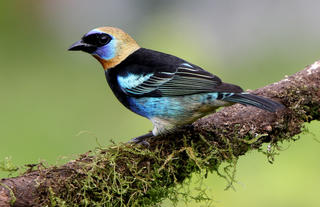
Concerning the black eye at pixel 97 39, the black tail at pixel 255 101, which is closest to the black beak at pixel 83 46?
the black eye at pixel 97 39

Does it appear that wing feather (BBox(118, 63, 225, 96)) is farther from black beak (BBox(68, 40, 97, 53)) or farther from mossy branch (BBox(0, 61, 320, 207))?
black beak (BBox(68, 40, 97, 53))

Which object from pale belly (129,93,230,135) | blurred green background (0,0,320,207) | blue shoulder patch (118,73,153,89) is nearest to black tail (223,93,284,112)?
pale belly (129,93,230,135)

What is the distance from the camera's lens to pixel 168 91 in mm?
4352

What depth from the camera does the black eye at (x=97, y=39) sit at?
4.84 m

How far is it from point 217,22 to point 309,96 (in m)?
7.88

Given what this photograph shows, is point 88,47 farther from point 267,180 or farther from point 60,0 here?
point 60,0

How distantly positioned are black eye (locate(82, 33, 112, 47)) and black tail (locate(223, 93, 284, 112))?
54.0 inches

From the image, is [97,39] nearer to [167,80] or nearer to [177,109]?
[167,80]

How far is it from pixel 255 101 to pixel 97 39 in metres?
1.64

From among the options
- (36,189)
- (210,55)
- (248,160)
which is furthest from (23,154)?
(210,55)

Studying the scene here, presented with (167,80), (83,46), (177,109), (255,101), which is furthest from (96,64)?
(255,101)

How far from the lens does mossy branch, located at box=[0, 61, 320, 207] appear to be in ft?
11.2

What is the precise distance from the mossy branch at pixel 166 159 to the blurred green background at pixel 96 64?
2821mm

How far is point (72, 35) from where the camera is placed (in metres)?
12.9
